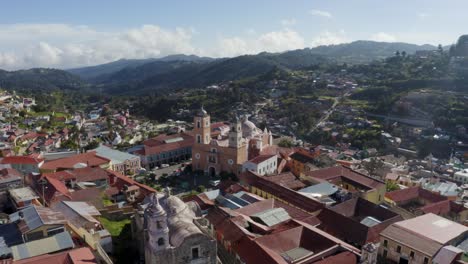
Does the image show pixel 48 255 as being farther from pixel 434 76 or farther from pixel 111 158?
pixel 434 76

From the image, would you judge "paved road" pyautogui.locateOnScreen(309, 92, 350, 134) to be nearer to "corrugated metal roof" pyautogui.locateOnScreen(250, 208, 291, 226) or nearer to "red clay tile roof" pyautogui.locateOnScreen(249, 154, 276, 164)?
"red clay tile roof" pyautogui.locateOnScreen(249, 154, 276, 164)

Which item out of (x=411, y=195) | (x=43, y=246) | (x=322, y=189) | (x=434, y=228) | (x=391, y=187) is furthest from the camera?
(x=391, y=187)

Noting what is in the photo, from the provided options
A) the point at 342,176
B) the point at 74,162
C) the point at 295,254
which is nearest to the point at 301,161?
the point at 342,176

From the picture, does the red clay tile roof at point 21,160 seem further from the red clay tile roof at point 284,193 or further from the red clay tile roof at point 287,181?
the red clay tile roof at point 287,181

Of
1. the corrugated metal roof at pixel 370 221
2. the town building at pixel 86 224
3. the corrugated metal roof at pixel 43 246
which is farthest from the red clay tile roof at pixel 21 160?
the corrugated metal roof at pixel 370 221

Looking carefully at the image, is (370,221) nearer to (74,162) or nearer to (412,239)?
(412,239)

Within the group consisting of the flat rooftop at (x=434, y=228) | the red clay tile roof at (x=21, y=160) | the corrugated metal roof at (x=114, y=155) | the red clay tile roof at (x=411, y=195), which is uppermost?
the red clay tile roof at (x=21, y=160)

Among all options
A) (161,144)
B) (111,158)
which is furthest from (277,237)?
(161,144)
